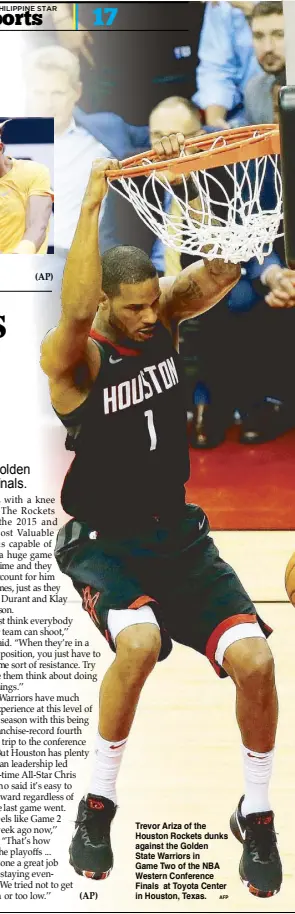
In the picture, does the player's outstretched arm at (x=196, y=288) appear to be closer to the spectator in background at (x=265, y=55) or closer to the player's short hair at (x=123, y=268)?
the player's short hair at (x=123, y=268)

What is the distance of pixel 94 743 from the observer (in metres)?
2.62

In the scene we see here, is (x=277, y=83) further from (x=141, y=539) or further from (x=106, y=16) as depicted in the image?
(x=141, y=539)

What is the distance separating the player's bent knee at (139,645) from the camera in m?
2.49

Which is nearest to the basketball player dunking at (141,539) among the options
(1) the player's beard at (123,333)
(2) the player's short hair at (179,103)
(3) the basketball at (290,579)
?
(1) the player's beard at (123,333)

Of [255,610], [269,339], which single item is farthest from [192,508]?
[269,339]

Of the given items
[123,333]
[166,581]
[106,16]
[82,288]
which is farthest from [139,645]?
[106,16]

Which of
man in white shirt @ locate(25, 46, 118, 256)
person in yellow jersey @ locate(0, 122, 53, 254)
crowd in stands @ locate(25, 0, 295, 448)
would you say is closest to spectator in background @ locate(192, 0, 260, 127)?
crowd in stands @ locate(25, 0, 295, 448)

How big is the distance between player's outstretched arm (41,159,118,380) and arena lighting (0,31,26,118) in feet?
1.08

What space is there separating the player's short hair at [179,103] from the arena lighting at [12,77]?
366 mm

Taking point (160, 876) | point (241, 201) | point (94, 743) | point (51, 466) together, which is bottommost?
point (160, 876)

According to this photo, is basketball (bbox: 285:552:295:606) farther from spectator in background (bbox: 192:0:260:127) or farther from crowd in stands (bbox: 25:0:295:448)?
spectator in background (bbox: 192:0:260:127)

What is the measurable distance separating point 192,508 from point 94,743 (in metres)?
0.67

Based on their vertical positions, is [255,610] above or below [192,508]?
below

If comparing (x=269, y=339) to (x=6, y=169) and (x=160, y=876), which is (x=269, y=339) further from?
(x=160, y=876)
